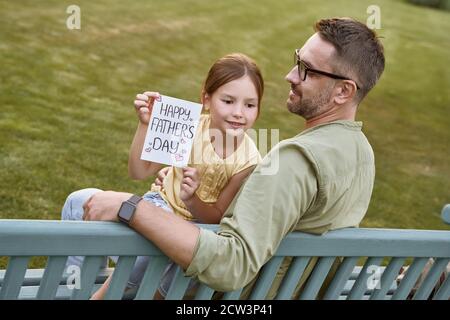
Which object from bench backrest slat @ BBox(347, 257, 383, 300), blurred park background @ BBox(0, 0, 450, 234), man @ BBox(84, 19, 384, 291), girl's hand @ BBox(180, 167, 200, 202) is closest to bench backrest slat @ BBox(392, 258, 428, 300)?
bench backrest slat @ BBox(347, 257, 383, 300)

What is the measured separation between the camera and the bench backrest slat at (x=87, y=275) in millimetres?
2174

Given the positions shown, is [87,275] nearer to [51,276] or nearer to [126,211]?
[51,276]

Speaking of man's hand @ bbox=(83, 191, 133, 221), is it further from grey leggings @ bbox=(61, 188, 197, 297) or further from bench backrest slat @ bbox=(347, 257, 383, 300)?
bench backrest slat @ bbox=(347, 257, 383, 300)

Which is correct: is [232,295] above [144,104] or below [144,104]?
below

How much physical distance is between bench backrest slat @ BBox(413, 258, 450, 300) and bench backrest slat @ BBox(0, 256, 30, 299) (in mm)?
1434

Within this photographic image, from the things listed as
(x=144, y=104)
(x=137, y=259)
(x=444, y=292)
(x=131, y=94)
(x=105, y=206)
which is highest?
(x=144, y=104)

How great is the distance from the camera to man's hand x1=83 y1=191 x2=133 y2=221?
222cm

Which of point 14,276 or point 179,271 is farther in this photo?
point 179,271

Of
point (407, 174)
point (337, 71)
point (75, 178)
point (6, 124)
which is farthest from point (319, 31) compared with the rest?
point (407, 174)

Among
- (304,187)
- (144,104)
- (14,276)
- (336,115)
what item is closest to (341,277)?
(304,187)

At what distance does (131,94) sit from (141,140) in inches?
253

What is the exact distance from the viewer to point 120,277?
2271 mm

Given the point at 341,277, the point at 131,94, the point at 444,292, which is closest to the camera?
the point at 341,277
